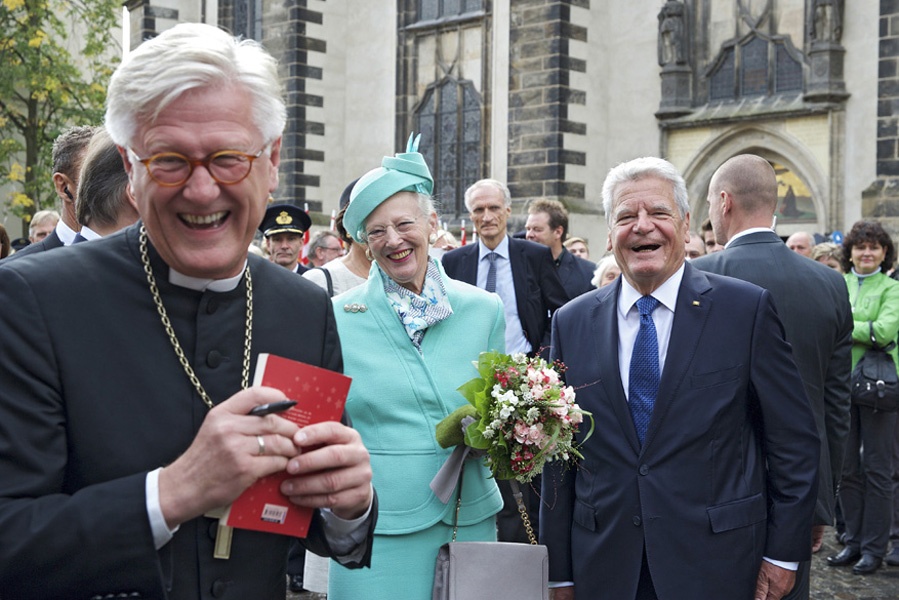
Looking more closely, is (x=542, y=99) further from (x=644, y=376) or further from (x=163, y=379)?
(x=163, y=379)

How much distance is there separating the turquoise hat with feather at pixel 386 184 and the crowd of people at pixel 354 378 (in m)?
0.01

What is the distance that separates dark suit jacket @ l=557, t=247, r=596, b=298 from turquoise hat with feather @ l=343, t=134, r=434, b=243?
15.8ft

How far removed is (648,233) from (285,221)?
5916 millimetres

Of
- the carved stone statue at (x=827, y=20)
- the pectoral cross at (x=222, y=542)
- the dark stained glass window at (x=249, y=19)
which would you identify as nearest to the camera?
the pectoral cross at (x=222, y=542)

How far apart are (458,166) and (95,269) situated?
17.4m

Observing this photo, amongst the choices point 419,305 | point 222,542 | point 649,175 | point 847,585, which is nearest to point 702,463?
point 649,175

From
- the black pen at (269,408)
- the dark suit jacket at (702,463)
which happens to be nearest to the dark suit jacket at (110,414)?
the black pen at (269,408)

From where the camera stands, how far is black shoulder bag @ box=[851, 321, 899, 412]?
764cm

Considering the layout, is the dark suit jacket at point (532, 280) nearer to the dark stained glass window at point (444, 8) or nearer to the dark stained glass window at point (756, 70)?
the dark stained glass window at point (756, 70)

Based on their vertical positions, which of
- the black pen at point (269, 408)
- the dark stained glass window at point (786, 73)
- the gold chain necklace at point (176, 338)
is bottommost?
the black pen at point (269, 408)

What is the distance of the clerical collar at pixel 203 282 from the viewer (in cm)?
208

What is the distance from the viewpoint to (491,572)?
11.3 ft

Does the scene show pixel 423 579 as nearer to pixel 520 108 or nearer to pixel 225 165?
pixel 225 165

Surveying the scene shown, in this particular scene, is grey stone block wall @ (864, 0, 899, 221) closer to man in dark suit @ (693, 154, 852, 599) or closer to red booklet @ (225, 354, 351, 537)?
man in dark suit @ (693, 154, 852, 599)
